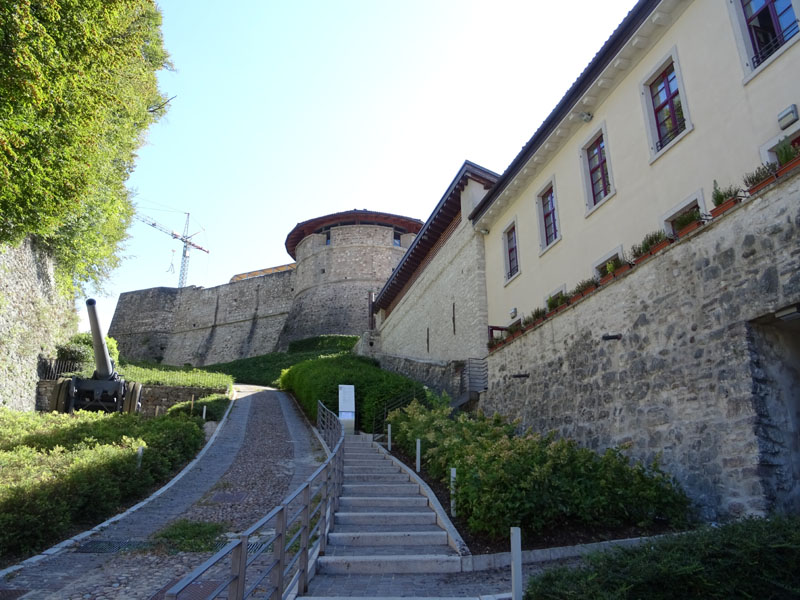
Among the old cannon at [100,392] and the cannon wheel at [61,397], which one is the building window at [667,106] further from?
the cannon wheel at [61,397]

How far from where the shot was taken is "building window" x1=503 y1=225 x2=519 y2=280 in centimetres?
1485

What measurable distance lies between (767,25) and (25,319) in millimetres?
19504

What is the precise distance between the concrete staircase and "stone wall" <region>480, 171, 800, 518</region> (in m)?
3.05

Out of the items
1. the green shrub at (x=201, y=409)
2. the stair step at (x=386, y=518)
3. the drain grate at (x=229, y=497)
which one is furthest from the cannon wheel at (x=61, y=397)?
the stair step at (x=386, y=518)

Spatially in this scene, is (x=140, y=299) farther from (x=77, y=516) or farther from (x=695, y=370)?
(x=695, y=370)

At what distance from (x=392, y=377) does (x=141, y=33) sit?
1270 centimetres

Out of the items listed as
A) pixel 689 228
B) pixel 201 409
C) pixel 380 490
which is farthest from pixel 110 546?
pixel 201 409

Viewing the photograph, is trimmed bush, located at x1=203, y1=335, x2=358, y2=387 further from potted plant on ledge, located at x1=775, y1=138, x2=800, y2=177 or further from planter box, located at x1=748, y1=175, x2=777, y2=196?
potted plant on ledge, located at x1=775, y1=138, x2=800, y2=177

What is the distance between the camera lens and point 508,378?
477 inches

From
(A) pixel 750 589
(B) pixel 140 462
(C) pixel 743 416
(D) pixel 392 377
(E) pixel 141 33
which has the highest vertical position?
(E) pixel 141 33

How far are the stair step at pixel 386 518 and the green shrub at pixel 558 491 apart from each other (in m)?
0.67

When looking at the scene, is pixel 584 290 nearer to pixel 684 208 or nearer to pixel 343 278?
pixel 684 208

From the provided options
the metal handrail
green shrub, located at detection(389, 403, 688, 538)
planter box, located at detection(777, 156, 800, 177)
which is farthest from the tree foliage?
planter box, located at detection(777, 156, 800, 177)

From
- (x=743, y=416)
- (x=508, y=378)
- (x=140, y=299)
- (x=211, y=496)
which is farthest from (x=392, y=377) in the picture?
(x=140, y=299)
